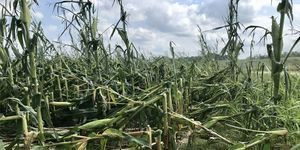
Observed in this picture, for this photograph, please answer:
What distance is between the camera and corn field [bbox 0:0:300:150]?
2.20 meters

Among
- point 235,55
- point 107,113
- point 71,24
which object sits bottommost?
point 107,113

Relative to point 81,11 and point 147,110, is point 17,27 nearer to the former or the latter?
point 147,110

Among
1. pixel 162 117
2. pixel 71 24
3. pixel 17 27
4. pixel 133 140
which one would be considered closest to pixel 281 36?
pixel 162 117

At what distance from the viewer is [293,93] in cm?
352

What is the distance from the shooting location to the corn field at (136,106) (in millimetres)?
2195

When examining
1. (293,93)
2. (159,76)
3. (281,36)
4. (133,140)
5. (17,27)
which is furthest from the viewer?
(159,76)

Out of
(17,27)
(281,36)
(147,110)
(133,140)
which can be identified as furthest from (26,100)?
(281,36)

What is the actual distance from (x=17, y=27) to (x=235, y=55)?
2.45 meters

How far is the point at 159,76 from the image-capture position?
180 inches

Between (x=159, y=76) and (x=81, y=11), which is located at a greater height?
(x=81, y=11)

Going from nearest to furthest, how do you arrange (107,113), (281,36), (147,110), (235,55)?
(147,110) < (281,36) < (107,113) < (235,55)

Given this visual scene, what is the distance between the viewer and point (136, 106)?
2500 millimetres

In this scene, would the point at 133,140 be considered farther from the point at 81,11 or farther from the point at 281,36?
the point at 81,11

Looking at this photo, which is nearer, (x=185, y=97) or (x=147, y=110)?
(x=147, y=110)
